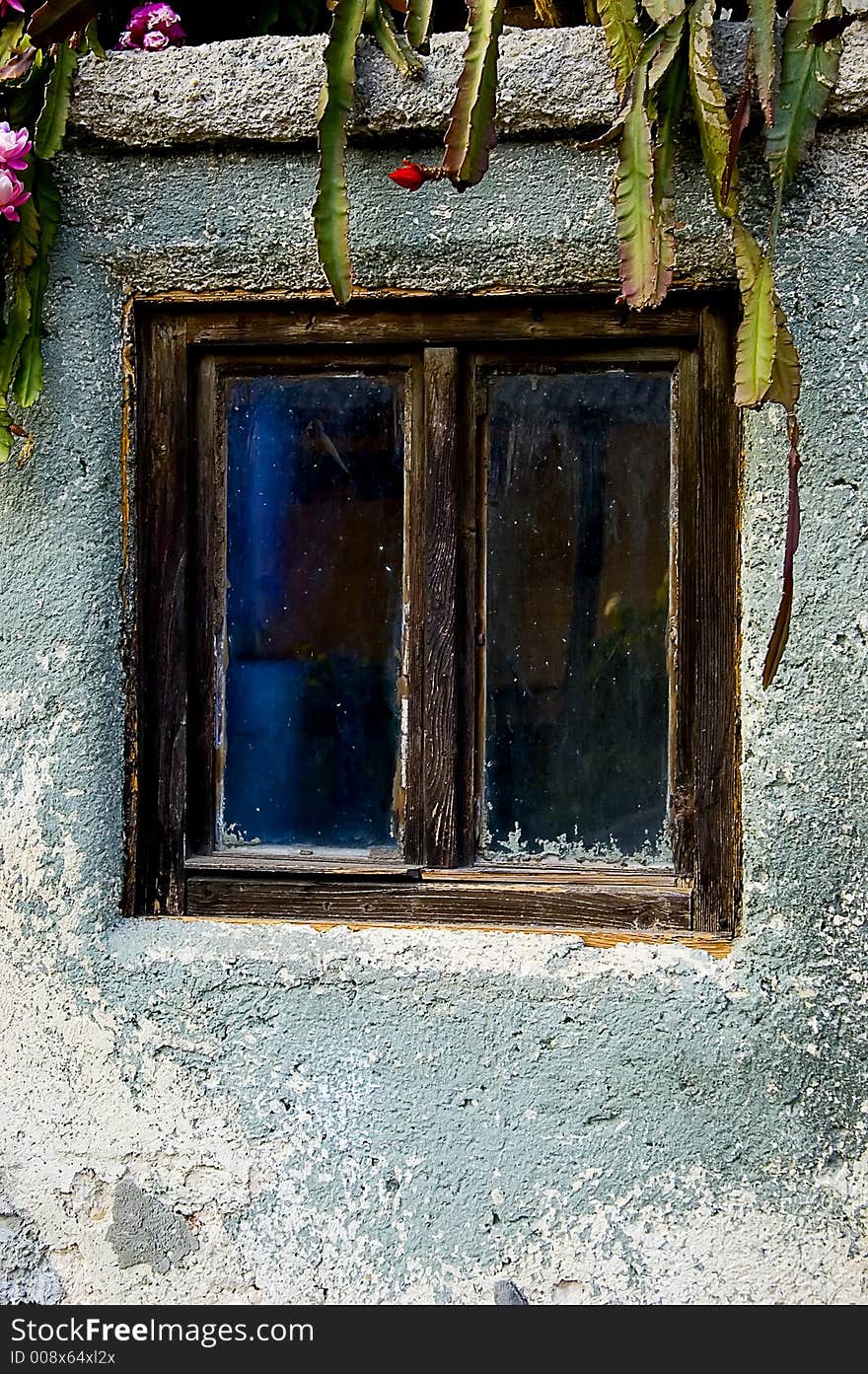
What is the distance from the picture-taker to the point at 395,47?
1.71 meters

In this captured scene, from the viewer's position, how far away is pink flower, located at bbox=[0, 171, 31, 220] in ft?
5.51

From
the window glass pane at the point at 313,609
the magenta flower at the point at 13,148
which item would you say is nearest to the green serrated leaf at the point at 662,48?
the window glass pane at the point at 313,609

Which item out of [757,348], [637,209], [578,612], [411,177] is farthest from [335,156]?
[578,612]

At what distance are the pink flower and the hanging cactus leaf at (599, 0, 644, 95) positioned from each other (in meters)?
0.90

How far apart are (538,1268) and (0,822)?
3.70 ft

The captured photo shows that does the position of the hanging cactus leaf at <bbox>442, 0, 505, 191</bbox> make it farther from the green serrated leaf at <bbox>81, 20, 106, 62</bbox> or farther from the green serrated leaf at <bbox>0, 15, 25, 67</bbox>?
the green serrated leaf at <bbox>0, 15, 25, 67</bbox>

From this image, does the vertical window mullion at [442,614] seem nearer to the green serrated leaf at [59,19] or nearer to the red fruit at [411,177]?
the red fruit at [411,177]

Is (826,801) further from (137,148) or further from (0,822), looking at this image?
(137,148)

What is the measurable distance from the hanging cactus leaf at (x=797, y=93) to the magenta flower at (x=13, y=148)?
1.09 m

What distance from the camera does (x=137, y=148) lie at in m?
1.83

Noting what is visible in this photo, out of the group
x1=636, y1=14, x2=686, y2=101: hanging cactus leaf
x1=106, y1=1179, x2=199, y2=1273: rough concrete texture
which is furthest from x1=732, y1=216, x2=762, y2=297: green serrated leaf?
x1=106, y1=1179, x2=199, y2=1273: rough concrete texture

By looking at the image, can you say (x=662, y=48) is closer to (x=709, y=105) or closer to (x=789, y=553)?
(x=709, y=105)

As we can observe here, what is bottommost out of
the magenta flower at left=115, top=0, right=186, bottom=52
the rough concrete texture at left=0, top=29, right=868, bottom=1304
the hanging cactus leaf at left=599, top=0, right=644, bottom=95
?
the rough concrete texture at left=0, top=29, right=868, bottom=1304

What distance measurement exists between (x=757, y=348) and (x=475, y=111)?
19.5 inches
